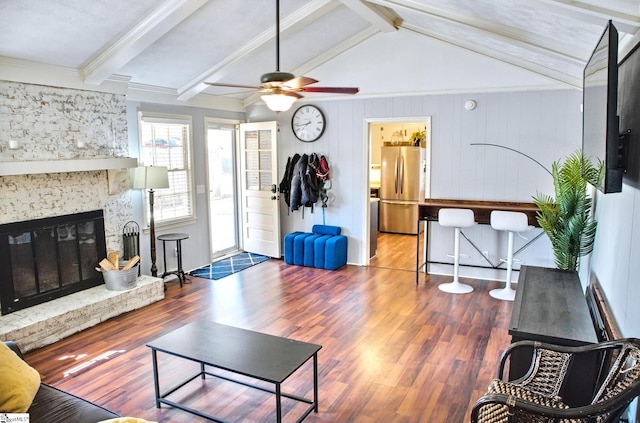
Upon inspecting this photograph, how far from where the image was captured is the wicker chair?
164 cm

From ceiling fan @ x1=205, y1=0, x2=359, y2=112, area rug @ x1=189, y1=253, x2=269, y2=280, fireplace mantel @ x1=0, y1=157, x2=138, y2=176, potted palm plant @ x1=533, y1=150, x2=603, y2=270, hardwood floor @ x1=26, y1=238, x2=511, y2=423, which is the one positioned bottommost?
hardwood floor @ x1=26, y1=238, x2=511, y2=423

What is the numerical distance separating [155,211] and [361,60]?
131 inches

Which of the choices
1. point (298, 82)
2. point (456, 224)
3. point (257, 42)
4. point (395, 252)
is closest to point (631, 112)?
point (298, 82)

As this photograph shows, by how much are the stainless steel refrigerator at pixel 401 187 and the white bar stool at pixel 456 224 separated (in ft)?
9.19

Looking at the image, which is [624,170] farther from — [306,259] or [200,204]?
[200,204]

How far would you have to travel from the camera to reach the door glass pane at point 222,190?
286 inches

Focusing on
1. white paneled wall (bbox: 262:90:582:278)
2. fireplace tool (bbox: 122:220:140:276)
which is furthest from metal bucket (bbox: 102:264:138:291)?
white paneled wall (bbox: 262:90:582:278)

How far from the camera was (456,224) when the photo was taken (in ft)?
17.7

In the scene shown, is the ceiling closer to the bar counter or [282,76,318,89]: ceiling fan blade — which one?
[282,76,318,89]: ceiling fan blade

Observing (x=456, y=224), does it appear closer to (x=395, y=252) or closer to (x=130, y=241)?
(x=395, y=252)

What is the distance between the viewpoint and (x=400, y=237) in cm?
854

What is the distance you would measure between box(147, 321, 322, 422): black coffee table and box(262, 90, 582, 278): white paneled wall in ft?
11.8

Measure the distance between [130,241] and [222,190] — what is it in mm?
2951

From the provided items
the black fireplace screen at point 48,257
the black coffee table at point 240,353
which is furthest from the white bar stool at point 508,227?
the black fireplace screen at point 48,257
